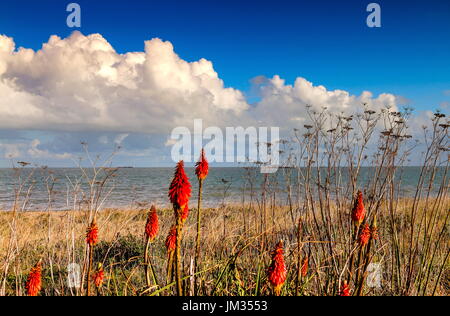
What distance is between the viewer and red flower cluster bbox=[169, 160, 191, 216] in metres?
2.20

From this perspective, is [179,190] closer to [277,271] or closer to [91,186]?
[277,271]

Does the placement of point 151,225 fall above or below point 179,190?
below

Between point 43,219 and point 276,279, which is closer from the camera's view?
point 276,279

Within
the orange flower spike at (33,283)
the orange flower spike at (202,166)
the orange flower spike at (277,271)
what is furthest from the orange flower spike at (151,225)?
the orange flower spike at (277,271)

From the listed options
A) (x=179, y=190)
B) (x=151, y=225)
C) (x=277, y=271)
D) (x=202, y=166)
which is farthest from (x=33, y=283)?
(x=277, y=271)

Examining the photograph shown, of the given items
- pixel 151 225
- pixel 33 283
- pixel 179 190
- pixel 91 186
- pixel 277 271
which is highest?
pixel 179 190

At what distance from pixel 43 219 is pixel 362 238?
13.5m

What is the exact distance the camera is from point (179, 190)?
2260mm
